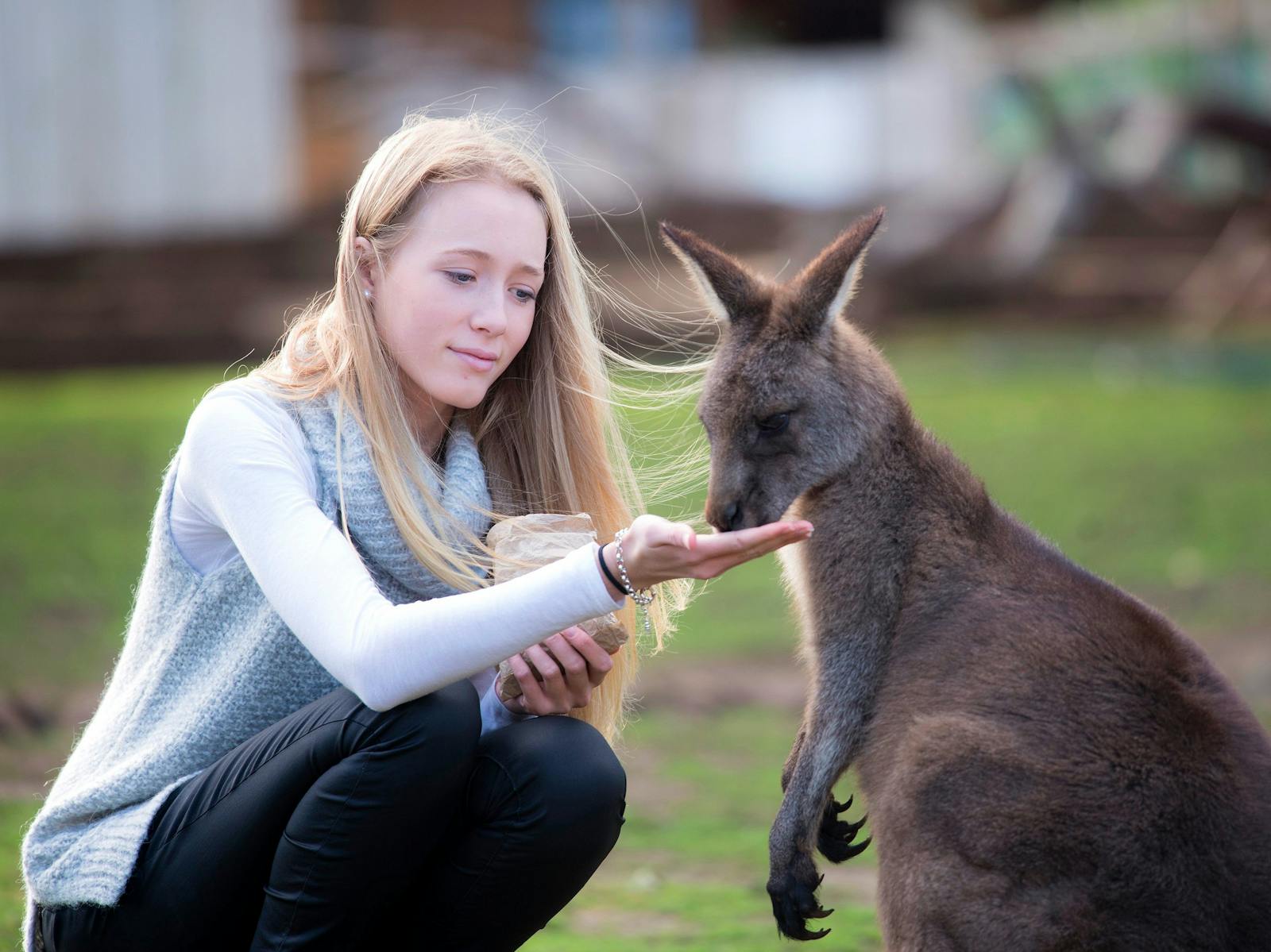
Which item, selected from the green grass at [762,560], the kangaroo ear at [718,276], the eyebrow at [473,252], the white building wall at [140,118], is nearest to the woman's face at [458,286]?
the eyebrow at [473,252]

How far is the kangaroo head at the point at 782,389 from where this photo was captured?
3.10m

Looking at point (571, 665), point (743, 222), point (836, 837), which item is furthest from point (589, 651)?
point (743, 222)

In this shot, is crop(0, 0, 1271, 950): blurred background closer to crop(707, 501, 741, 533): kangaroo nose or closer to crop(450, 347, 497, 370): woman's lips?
crop(707, 501, 741, 533): kangaroo nose

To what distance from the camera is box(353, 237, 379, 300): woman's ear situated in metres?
2.82

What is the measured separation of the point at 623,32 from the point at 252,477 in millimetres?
16434

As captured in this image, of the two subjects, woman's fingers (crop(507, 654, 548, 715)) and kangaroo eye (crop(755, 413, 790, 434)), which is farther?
kangaroo eye (crop(755, 413, 790, 434))

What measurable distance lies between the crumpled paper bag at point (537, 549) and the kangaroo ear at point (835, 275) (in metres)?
0.68

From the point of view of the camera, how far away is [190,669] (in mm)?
2756

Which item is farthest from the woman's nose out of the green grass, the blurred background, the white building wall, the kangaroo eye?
the white building wall

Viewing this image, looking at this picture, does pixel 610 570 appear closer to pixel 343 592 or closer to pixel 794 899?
pixel 343 592

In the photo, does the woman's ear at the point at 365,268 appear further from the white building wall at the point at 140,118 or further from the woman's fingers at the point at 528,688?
the white building wall at the point at 140,118

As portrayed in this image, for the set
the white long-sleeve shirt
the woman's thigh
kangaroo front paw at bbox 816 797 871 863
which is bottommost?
kangaroo front paw at bbox 816 797 871 863

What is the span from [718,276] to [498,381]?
0.51 meters

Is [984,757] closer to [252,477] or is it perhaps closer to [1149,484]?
[252,477]
